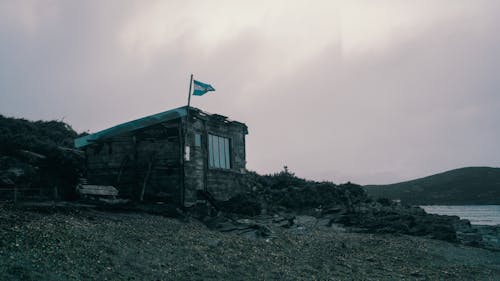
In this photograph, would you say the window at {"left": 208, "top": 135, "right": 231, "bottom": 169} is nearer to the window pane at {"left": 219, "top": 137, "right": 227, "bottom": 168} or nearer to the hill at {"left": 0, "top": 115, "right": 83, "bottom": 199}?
the window pane at {"left": 219, "top": 137, "right": 227, "bottom": 168}

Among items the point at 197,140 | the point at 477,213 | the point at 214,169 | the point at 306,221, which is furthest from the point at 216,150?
the point at 477,213

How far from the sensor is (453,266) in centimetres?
1659

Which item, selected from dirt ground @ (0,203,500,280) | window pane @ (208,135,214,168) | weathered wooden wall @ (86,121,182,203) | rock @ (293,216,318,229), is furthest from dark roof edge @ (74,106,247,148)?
rock @ (293,216,318,229)

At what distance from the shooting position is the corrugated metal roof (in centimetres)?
2217

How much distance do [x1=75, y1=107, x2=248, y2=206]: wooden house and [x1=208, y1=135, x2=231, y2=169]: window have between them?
6cm

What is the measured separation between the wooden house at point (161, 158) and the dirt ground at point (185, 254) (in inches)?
124

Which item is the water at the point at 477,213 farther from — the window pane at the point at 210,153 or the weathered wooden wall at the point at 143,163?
the weathered wooden wall at the point at 143,163

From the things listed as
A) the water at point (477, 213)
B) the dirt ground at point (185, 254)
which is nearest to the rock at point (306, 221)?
the dirt ground at point (185, 254)

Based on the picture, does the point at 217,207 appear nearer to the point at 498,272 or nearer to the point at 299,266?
the point at 299,266

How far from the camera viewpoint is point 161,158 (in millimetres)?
22359

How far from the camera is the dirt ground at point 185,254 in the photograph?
10.0 meters

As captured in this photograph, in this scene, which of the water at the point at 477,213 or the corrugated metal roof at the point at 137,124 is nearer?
the corrugated metal roof at the point at 137,124

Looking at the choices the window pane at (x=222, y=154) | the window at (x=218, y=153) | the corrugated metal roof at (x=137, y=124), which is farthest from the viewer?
the window pane at (x=222, y=154)

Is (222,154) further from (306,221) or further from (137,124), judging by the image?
(306,221)
